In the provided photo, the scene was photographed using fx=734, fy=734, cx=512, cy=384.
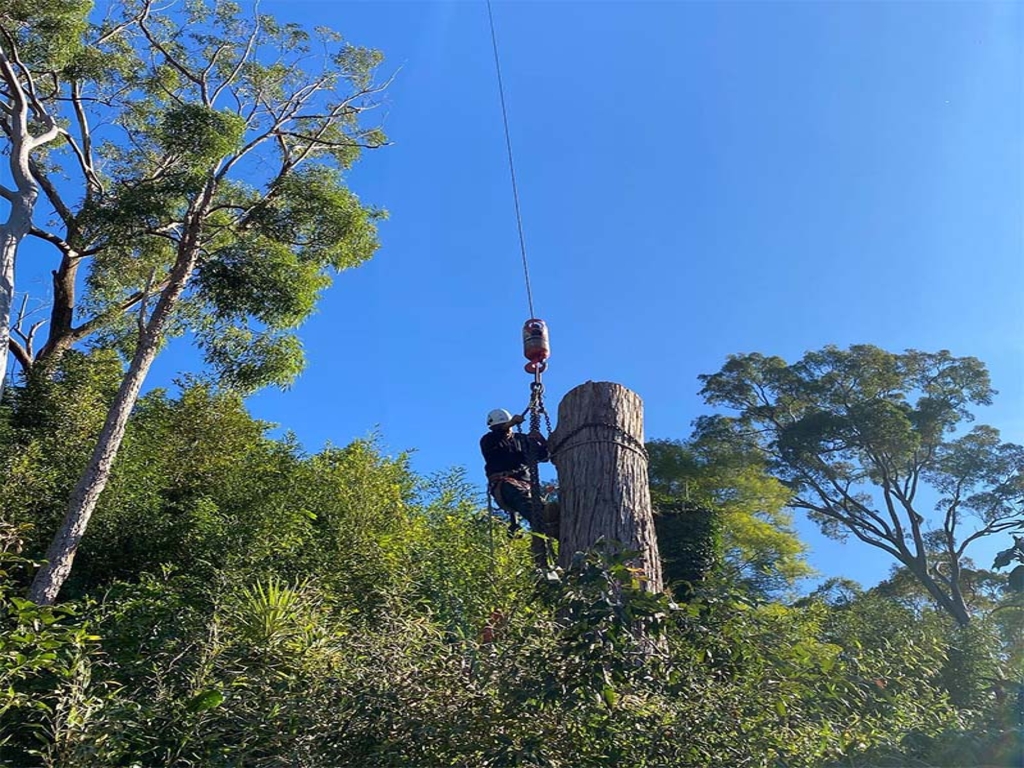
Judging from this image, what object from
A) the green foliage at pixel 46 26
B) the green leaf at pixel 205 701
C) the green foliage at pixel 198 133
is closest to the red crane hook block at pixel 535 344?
the green leaf at pixel 205 701

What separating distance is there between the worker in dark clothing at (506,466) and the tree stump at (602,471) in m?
1.32

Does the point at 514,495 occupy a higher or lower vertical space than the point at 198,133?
lower

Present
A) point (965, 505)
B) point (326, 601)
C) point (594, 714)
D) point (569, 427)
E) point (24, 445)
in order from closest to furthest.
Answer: point (594, 714) → point (569, 427) → point (326, 601) → point (24, 445) → point (965, 505)

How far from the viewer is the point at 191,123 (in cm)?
690

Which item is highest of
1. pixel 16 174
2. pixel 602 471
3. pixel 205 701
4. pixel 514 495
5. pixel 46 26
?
pixel 46 26

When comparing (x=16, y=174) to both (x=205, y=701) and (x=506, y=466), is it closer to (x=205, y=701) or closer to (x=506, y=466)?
(x=506, y=466)

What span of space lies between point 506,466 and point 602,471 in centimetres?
199

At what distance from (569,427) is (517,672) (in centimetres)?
171

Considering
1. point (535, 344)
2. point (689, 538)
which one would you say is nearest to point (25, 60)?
point (535, 344)

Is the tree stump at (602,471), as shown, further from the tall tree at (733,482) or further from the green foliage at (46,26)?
the tall tree at (733,482)

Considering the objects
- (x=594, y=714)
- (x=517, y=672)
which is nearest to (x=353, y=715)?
(x=517, y=672)

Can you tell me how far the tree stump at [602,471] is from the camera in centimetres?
328

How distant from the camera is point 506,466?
5324 millimetres

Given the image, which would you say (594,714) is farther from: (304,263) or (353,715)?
(304,263)
